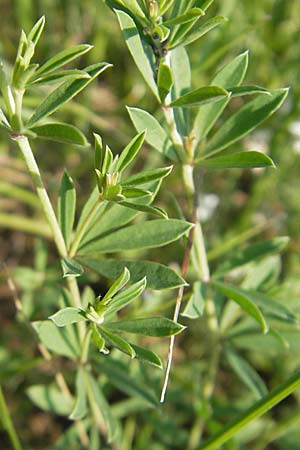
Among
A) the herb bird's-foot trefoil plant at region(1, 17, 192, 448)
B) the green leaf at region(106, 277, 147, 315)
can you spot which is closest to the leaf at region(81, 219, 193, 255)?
the herb bird's-foot trefoil plant at region(1, 17, 192, 448)

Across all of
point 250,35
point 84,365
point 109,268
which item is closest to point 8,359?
point 84,365

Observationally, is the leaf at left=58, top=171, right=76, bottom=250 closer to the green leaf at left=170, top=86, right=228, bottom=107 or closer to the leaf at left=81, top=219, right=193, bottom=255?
the leaf at left=81, top=219, right=193, bottom=255

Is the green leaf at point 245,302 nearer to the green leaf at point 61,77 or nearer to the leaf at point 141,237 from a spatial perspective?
the leaf at point 141,237

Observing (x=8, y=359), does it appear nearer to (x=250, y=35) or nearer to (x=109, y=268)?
(x=109, y=268)

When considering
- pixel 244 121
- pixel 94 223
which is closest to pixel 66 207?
pixel 94 223

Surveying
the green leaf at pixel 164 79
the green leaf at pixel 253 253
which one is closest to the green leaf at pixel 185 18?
the green leaf at pixel 164 79
